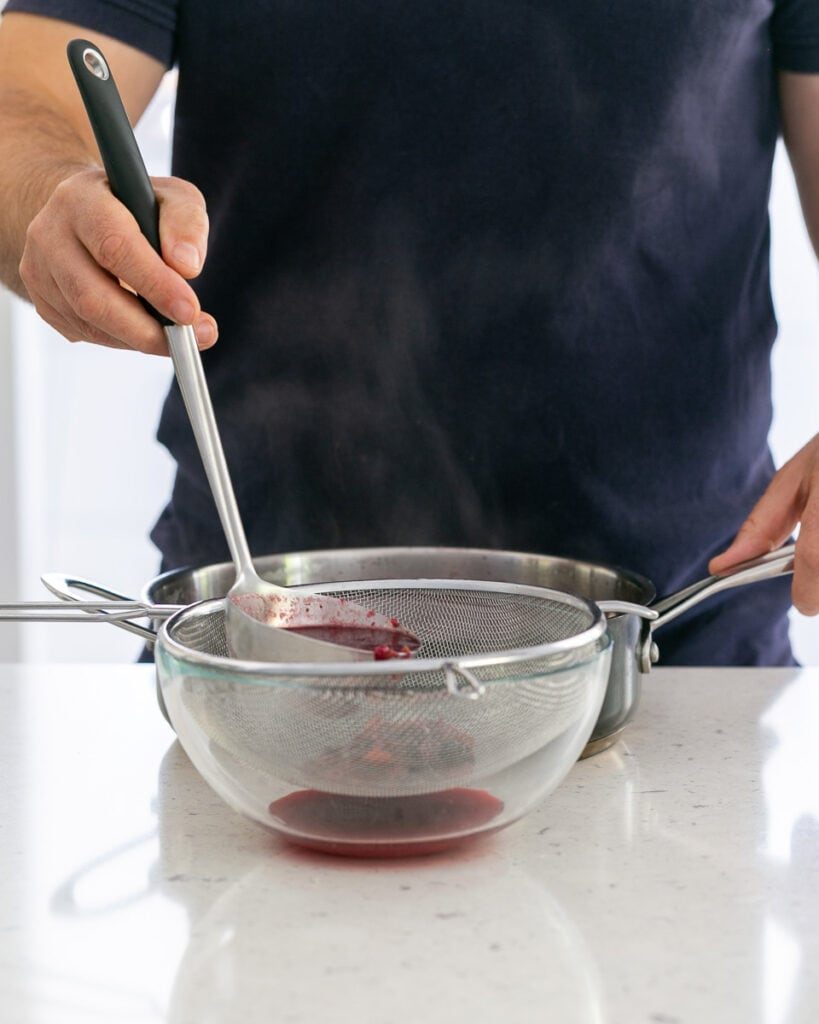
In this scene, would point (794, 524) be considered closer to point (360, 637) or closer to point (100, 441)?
point (360, 637)

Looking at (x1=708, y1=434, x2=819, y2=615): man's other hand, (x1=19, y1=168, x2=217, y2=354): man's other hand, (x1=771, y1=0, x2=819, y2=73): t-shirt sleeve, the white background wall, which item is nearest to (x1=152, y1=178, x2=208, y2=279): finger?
(x1=19, y1=168, x2=217, y2=354): man's other hand

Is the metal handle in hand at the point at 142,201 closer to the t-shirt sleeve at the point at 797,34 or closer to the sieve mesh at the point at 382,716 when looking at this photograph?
the sieve mesh at the point at 382,716

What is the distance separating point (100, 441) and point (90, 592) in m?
2.11

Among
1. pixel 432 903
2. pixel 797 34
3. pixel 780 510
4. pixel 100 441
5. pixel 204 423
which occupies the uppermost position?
pixel 797 34

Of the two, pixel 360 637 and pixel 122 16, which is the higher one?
pixel 122 16

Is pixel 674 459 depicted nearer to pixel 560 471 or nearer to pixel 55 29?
pixel 560 471

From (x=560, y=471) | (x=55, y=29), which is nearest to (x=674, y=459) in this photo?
(x=560, y=471)

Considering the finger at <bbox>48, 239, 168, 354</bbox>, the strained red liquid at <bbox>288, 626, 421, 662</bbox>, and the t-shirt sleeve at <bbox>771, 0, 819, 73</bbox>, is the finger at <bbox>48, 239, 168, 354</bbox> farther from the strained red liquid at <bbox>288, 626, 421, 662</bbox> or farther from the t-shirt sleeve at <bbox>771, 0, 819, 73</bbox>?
the t-shirt sleeve at <bbox>771, 0, 819, 73</bbox>

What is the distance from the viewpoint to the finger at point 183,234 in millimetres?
878

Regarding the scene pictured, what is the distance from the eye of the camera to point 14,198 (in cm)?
117

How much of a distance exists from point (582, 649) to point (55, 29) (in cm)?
90

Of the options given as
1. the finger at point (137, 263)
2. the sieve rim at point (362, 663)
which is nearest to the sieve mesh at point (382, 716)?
the sieve rim at point (362, 663)

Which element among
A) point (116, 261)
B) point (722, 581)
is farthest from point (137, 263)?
point (722, 581)

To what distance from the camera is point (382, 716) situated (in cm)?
69
